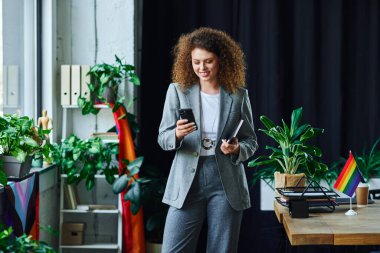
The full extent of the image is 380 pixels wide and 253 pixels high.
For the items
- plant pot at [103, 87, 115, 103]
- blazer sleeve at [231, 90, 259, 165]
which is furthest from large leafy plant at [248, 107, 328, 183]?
plant pot at [103, 87, 115, 103]

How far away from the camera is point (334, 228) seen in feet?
8.90

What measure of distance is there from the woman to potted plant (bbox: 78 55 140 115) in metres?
1.30

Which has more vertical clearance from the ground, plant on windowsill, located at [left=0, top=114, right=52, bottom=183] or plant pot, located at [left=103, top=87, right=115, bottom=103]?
plant pot, located at [left=103, top=87, right=115, bottom=103]

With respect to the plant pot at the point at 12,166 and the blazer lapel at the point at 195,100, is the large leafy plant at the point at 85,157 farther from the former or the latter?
the blazer lapel at the point at 195,100

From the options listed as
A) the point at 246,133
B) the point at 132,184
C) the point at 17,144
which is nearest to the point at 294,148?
the point at 246,133

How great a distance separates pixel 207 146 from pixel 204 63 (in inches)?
15.2

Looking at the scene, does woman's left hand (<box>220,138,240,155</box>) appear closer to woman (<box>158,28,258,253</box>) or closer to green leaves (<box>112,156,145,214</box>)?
woman (<box>158,28,258,253</box>)

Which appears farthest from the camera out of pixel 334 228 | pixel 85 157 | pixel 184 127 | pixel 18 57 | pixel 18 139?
pixel 85 157

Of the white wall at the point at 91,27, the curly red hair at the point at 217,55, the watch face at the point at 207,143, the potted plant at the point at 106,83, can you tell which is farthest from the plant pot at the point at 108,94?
the watch face at the point at 207,143

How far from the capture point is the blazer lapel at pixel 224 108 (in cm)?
306

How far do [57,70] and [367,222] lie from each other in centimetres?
253

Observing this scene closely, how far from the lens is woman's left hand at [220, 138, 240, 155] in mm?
2975

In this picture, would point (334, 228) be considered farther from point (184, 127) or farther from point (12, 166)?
point (12, 166)

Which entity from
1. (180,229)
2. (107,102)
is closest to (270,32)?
(107,102)
